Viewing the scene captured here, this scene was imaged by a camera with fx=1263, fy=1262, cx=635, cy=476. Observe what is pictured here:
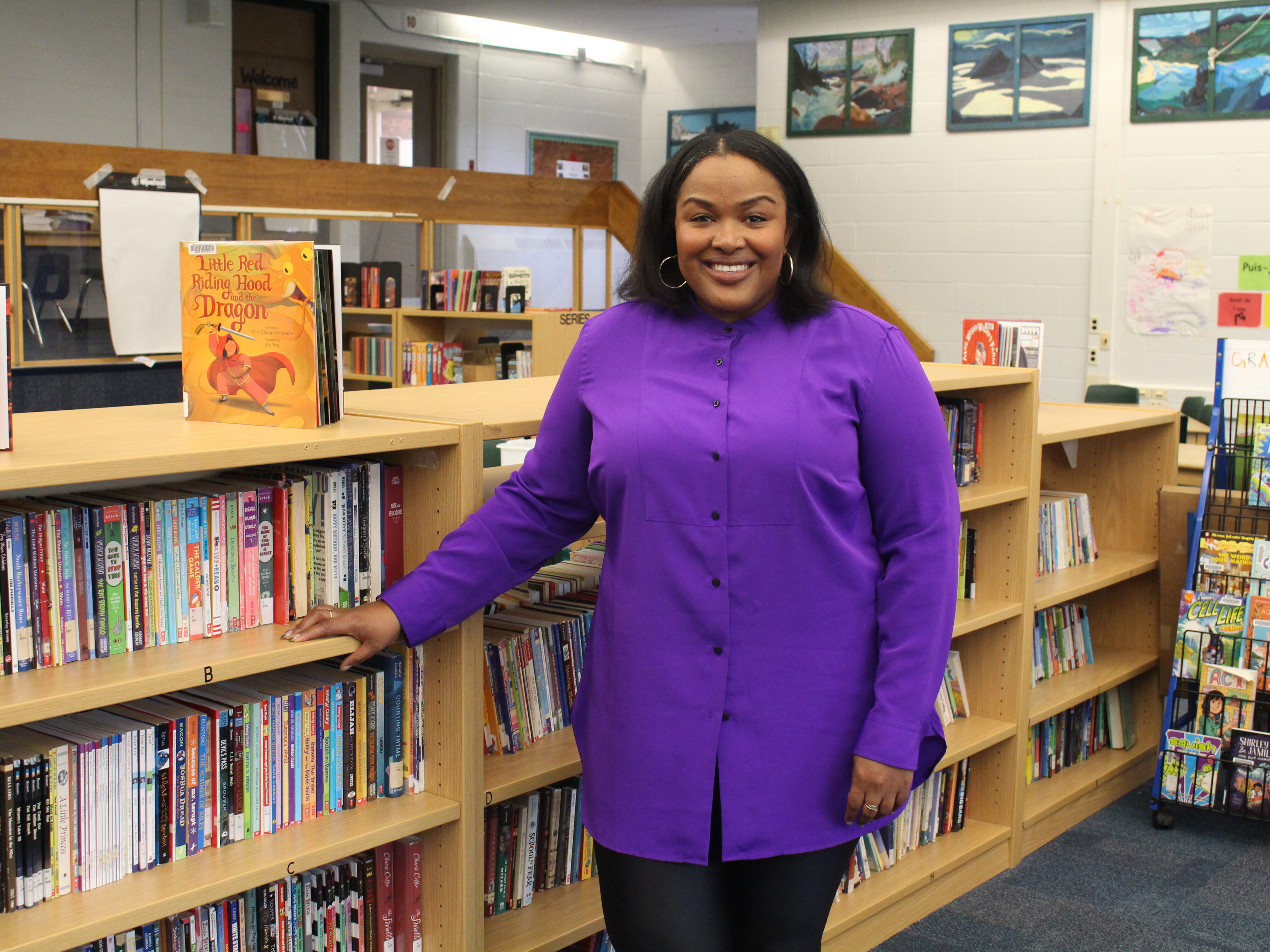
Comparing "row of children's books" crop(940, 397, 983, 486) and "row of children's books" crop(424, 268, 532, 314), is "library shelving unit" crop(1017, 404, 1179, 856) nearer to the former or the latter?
"row of children's books" crop(940, 397, 983, 486)

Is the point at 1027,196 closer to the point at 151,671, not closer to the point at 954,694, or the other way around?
the point at 954,694

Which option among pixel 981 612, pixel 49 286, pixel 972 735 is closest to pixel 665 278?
pixel 981 612

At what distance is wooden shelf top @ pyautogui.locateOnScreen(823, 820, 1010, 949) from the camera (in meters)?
2.72

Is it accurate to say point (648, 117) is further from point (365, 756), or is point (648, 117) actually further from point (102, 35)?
point (365, 756)

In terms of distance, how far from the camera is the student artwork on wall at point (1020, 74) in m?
6.72

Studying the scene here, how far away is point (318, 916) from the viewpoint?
6.28 feet

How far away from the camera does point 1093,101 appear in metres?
6.66

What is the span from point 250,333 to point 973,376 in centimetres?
165

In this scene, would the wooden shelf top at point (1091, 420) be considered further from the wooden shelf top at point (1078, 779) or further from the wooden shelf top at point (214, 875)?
the wooden shelf top at point (214, 875)

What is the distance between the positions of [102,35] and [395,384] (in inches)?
123

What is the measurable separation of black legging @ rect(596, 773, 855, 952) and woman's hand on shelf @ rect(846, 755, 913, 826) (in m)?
0.08

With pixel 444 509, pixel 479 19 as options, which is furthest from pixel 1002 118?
pixel 444 509

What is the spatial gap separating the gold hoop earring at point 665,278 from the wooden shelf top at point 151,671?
2.17 feet

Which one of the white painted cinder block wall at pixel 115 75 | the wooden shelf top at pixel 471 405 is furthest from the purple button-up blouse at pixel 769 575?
the white painted cinder block wall at pixel 115 75
